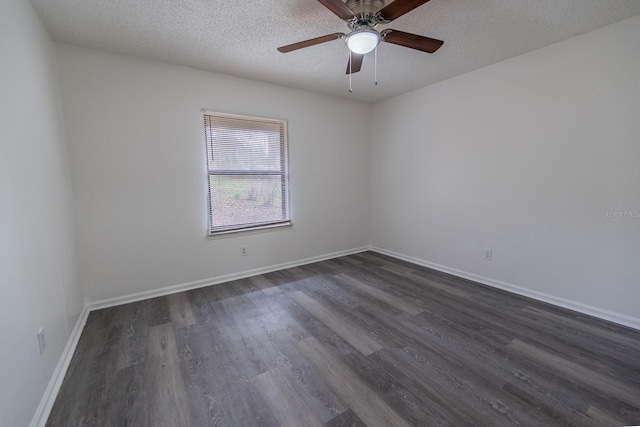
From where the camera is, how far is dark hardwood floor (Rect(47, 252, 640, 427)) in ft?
4.67

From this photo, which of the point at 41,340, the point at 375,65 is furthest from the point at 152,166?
the point at 375,65

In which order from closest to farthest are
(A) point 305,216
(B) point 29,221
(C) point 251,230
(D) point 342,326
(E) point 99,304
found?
(B) point 29,221
(D) point 342,326
(E) point 99,304
(C) point 251,230
(A) point 305,216

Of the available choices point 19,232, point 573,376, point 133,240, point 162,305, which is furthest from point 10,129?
point 573,376

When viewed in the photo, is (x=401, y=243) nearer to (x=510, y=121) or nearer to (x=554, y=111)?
A: (x=510, y=121)

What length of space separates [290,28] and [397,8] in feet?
3.06

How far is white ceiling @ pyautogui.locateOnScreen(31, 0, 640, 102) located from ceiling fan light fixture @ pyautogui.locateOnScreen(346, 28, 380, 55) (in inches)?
13.5

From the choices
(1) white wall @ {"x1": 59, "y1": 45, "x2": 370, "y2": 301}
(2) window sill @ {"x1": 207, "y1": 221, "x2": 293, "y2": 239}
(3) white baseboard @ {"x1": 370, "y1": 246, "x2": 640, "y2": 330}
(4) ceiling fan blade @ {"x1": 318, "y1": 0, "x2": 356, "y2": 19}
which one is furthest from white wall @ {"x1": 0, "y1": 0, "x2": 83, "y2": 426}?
(3) white baseboard @ {"x1": 370, "y1": 246, "x2": 640, "y2": 330}

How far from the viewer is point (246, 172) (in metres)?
3.35

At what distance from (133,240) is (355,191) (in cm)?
309

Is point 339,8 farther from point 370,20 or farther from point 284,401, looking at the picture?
point 284,401

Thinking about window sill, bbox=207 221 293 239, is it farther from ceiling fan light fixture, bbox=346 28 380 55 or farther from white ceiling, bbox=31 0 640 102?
ceiling fan light fixture, bbox=346 28 380 55

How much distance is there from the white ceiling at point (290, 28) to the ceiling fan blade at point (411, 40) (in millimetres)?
214

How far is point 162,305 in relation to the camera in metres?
2.68

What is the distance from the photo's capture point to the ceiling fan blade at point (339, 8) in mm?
1509
